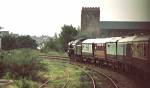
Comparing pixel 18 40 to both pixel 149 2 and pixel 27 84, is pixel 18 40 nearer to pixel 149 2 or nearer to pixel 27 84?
pixel 27 84

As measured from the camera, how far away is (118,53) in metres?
10.3

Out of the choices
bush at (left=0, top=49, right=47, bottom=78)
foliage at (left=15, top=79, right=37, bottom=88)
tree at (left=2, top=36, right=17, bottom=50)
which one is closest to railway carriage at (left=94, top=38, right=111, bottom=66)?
bush at (left=0, top=49, right=47, bottom=78)

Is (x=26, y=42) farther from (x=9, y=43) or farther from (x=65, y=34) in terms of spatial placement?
(x=65, y=34)

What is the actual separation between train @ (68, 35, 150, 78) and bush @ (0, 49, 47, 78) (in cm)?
189

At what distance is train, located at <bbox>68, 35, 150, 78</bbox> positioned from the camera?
6355 mm

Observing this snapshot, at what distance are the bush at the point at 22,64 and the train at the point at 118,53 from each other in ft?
6.20

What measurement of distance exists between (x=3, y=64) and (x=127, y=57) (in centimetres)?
306

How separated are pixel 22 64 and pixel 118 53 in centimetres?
394

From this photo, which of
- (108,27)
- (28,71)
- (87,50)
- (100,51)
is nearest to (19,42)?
(28,71)

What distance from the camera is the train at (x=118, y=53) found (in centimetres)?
636

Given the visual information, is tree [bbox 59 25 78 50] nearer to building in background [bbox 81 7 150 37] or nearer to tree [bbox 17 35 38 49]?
building in background [bbox 81 7 150 37]

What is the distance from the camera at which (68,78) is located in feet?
23.0

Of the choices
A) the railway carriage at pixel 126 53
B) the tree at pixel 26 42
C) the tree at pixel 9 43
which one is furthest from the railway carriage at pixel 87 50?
the tree at pixel 26 42

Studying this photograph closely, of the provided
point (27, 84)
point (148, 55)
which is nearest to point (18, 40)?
point (27, 84)
